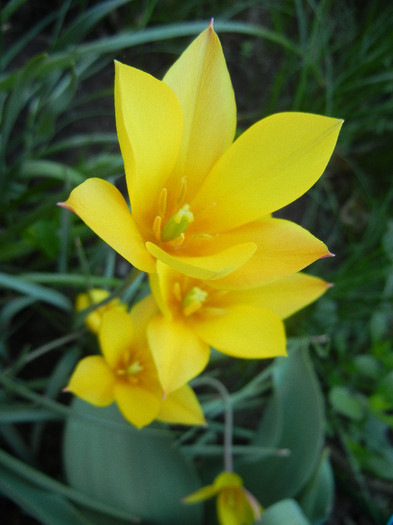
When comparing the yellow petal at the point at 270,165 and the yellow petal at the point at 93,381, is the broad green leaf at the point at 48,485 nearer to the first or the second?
the yellow petal at the point at 93,381

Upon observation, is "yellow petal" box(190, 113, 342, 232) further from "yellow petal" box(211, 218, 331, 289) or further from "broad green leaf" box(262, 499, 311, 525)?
"broad green leaf" box(262, 499, 311, 525)

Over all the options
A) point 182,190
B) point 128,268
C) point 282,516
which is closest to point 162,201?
point 182,190

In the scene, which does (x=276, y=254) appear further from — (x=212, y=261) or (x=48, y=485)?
(x=48, y=485)

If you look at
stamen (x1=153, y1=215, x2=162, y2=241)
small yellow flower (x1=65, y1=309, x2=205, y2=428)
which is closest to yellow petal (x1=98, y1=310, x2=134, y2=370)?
small yellow flower (x1=65, y1=309, x2=205, y2=428)

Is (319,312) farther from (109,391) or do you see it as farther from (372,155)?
(109,391)

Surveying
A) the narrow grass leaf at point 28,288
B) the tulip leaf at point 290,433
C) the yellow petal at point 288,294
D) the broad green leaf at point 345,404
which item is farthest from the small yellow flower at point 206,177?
the broad green leaf at point 345,404
